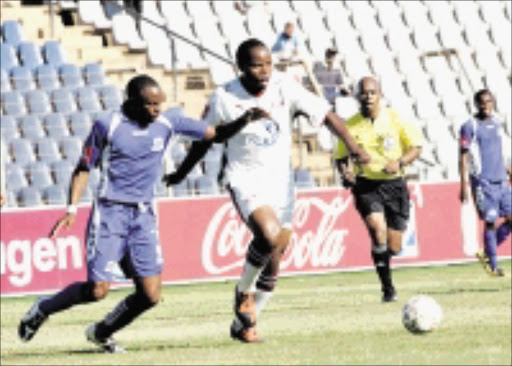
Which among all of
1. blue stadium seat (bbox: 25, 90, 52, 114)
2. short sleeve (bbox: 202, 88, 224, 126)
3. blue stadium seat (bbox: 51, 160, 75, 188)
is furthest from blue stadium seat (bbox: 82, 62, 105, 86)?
short sleeve (bbox: 202, 88, 224, 126)

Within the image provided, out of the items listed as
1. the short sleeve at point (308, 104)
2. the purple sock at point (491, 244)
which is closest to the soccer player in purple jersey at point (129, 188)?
the short sleeve at point (308, 104)

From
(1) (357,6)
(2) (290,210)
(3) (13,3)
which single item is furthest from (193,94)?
(2) (290,210)

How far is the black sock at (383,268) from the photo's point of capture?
1513 centimetres

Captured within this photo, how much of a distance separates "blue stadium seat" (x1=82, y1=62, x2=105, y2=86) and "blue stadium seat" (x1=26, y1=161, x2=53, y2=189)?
299cm

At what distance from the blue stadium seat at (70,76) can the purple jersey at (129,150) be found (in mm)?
14619

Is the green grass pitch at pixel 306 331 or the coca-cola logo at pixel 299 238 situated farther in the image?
the coca-cola logo at pixel 299 238

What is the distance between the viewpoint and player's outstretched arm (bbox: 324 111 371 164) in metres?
10.7

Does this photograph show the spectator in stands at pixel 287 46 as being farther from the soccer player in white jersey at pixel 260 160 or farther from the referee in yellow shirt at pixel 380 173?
the soccer player in white jersey at pixel 260 160

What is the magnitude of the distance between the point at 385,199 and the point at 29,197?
8466 millimetres

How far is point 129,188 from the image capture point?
10.9 metres

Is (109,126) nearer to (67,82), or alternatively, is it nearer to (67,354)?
(67,354)

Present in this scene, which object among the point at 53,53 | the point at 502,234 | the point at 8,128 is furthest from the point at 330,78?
the point at 502,234

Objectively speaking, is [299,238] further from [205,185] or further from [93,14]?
[93,14]

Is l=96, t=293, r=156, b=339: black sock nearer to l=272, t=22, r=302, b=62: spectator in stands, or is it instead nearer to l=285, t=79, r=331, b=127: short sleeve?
l=285, t=79, r=331, b=127: short sleeve
